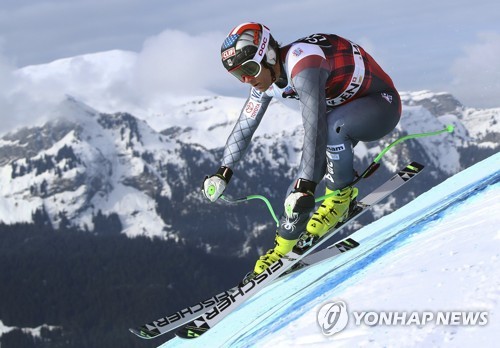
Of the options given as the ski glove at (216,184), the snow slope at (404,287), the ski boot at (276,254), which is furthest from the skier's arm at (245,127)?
the snow slope at (404,287)

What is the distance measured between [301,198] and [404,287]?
1.88 meters

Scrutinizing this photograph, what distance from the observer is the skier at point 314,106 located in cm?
717

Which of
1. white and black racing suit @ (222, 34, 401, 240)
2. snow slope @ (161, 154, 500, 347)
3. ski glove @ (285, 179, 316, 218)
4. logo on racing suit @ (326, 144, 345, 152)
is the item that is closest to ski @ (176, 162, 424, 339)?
snow slope @ (161, 154, 500, 347)

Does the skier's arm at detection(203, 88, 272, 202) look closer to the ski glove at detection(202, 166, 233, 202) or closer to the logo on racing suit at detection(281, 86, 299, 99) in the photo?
the ski glove at detection(202, 166, 233, 202)

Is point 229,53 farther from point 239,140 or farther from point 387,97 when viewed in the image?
point 387,97

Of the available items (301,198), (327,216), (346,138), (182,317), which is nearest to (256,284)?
(182,317)

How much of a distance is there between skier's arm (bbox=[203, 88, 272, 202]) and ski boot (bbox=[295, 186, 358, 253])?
1360mm

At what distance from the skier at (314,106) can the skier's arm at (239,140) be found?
1 centimetres

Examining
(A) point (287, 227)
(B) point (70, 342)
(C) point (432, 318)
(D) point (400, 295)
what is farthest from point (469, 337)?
(B) point (70, 342)

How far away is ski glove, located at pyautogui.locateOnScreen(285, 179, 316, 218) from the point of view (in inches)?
275

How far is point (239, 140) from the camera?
9195 millimetres

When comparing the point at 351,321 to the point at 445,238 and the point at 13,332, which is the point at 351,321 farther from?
the point at 13,332

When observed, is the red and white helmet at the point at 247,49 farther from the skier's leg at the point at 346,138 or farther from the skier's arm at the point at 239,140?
the skier's arm at the point at 239,140

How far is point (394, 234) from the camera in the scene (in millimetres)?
8414
